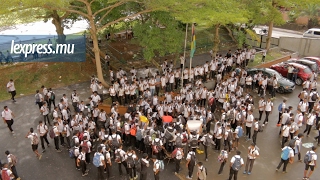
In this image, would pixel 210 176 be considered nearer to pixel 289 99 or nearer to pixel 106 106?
pixel 106 106

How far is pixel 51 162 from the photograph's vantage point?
1240 centimetres

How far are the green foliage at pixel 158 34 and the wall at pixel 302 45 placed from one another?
46.2 feet

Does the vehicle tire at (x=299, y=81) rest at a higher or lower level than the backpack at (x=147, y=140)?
higher

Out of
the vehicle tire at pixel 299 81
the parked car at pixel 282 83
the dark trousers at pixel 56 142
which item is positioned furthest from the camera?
the vehicle tire at pixel 299 81

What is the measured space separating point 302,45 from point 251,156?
1916 centimetres

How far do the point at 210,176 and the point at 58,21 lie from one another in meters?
15.6

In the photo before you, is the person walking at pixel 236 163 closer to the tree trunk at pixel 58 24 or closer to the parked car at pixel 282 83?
the parked car at pixel 282 83

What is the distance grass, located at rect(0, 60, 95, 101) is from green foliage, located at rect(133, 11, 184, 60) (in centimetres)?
537

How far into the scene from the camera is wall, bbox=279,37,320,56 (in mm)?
25953

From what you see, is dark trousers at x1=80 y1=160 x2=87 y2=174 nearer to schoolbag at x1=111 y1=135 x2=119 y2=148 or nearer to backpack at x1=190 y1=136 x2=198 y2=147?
schoolbag at x1=111 y1=135 x2=119 y2=148

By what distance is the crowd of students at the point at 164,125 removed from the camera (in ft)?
35.8

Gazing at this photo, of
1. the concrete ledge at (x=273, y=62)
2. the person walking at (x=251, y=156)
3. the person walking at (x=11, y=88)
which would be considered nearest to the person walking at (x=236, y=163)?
the person walking at (x=251, y=156)

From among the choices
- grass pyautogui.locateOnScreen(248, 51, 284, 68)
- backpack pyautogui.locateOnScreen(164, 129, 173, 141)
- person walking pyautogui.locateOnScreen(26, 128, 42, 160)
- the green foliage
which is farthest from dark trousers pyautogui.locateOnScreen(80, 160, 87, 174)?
grass pyautogui.locateOnScreen(248, 51, 284, 68)

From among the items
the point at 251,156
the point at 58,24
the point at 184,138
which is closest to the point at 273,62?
the point at 251,156
